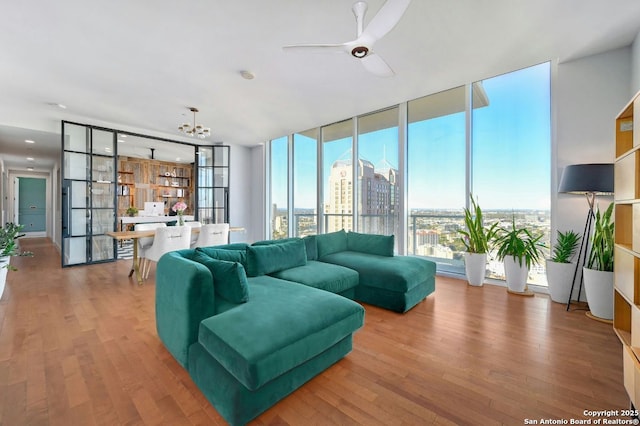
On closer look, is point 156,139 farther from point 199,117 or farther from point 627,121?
point 627,121

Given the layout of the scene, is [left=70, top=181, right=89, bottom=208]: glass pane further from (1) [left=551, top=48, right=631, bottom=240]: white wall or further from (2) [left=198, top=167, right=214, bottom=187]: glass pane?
(1) [left=551, top=48, right=631, bottom=240]: white wall

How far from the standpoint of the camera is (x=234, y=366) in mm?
1315

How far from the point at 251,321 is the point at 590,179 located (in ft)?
11.0

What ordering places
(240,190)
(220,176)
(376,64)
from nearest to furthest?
(376,64)
(220,176)
(240,190)

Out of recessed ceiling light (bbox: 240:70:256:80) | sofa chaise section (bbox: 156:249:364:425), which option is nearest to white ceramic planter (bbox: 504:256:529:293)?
sofa chaise section (bbox: 156:249:364:425)

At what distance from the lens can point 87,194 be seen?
17.2ft

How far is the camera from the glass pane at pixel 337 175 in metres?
5.41

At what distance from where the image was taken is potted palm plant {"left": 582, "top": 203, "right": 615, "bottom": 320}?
2521mm

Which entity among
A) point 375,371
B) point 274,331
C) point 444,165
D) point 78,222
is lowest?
point 375,371

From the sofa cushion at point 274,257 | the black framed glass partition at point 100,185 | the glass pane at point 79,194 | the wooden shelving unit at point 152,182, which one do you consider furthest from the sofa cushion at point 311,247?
the wooden shelving unit at point 152,182

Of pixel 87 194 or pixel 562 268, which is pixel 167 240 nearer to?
pixel 87 194

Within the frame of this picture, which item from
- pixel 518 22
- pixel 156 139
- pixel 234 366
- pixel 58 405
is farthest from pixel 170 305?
pixel 156 139

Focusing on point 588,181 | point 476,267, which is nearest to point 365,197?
point 476,267

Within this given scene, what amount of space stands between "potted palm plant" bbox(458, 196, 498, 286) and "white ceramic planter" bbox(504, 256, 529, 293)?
0.30 m
